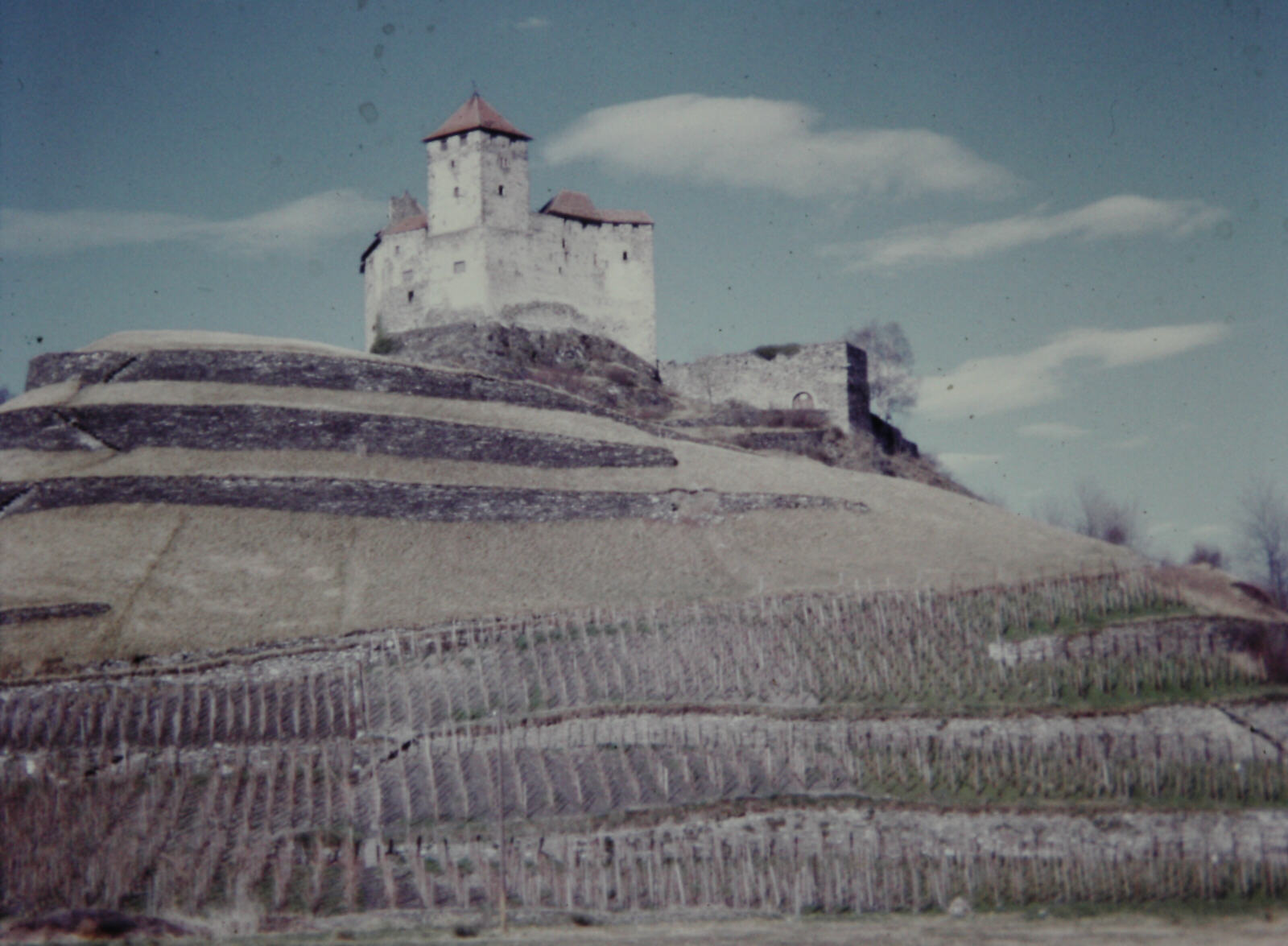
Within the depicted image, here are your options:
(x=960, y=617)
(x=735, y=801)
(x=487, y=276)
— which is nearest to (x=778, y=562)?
(x=960, y=617)

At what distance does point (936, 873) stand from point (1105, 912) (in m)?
2.84

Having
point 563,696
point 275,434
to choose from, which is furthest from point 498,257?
point 563,696

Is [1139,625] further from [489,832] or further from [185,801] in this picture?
[185,801]

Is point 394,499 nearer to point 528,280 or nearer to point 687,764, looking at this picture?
point 687,764

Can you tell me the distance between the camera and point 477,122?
7181 cm

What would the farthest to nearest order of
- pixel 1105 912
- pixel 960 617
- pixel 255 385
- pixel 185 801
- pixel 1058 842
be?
pixel 255 385 → pixel 960 617 → pixel 185 801 → pixel 1058 842 → pixel 1105 912

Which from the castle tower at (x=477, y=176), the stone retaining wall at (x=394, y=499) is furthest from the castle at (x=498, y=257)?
the stone retaining wall at (x=394, y=499)

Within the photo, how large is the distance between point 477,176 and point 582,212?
7.01 metres

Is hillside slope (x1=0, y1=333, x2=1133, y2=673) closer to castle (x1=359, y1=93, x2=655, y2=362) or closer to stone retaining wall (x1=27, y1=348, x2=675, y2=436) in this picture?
stone retaining wall (x1=27, y1=348, x2=675, y2=436)

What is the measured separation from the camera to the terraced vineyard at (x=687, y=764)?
2356 cm

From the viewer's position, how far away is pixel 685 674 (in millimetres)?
31438

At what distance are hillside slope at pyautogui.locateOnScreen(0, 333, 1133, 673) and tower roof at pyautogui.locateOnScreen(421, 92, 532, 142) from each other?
20.0 metres

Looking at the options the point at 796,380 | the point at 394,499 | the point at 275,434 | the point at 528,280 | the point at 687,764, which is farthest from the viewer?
the point at 528,280

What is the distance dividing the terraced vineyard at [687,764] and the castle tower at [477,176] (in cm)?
4037
